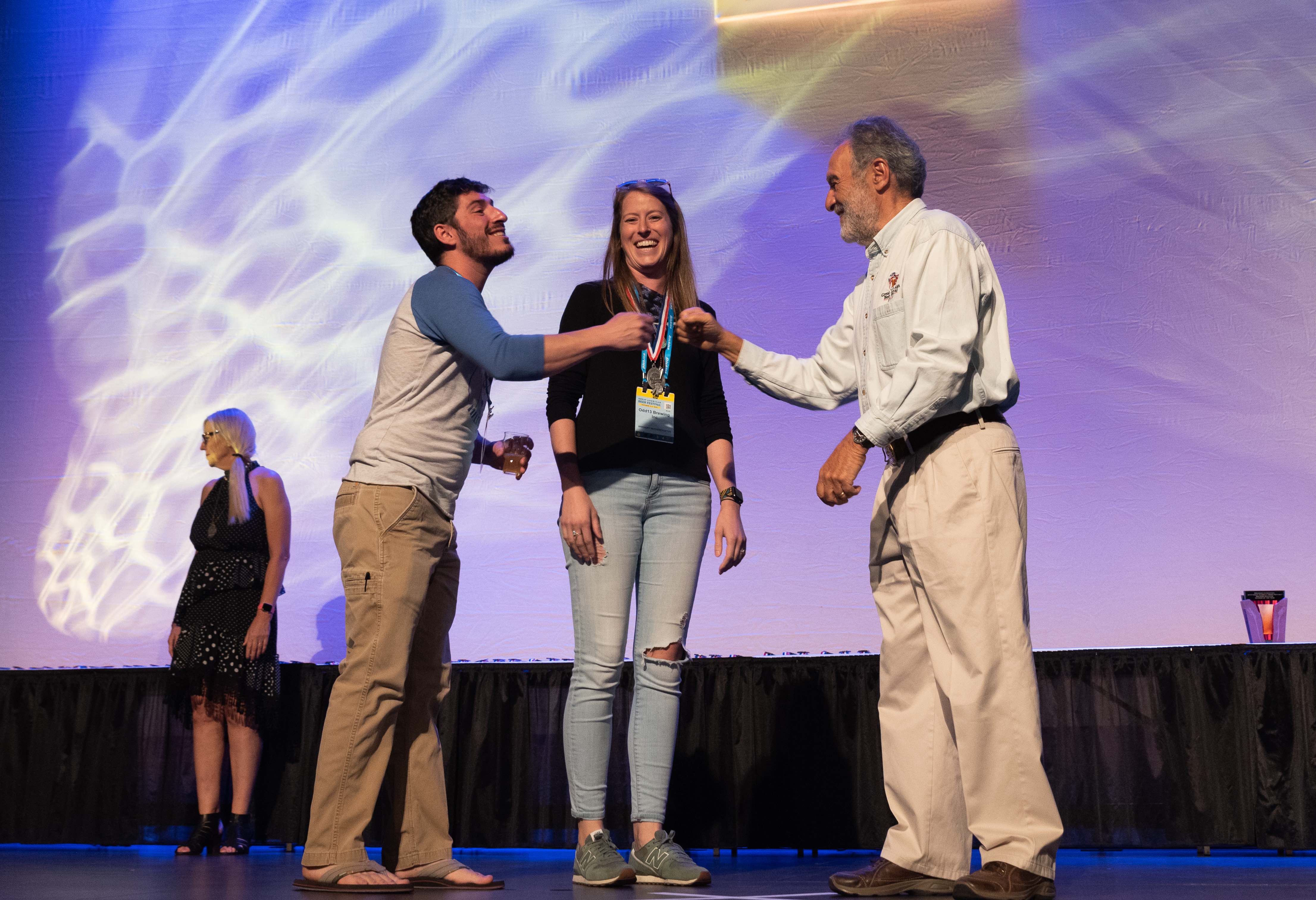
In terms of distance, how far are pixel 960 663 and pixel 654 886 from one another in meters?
0.73

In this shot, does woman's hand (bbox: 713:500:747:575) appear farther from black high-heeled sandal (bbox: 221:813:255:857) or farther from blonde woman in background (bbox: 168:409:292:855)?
black high-heeled sandal (bbox: 221:813:255:857)

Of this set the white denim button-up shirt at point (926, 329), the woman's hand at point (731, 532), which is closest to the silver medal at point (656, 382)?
the woman's hand at point (731, 532)

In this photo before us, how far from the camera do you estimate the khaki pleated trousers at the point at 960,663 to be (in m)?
1.83

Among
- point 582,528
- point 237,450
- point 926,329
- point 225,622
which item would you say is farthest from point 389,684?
point 237,450

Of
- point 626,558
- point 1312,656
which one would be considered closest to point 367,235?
point 626,558

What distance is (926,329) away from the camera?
193cm

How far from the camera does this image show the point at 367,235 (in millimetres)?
4270

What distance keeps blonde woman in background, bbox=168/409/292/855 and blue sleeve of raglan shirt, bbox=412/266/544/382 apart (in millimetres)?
1606

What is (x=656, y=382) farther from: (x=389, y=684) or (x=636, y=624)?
(x=389, y=684)

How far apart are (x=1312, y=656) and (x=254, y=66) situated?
13.7 feet

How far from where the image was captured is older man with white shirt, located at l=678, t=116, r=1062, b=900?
1839 millimetres

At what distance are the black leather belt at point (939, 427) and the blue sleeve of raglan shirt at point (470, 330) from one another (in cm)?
66

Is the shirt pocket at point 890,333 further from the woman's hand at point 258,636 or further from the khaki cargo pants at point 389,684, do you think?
the woman's hand at point 258,636

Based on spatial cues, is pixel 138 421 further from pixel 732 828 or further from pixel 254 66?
pixel 732 828
